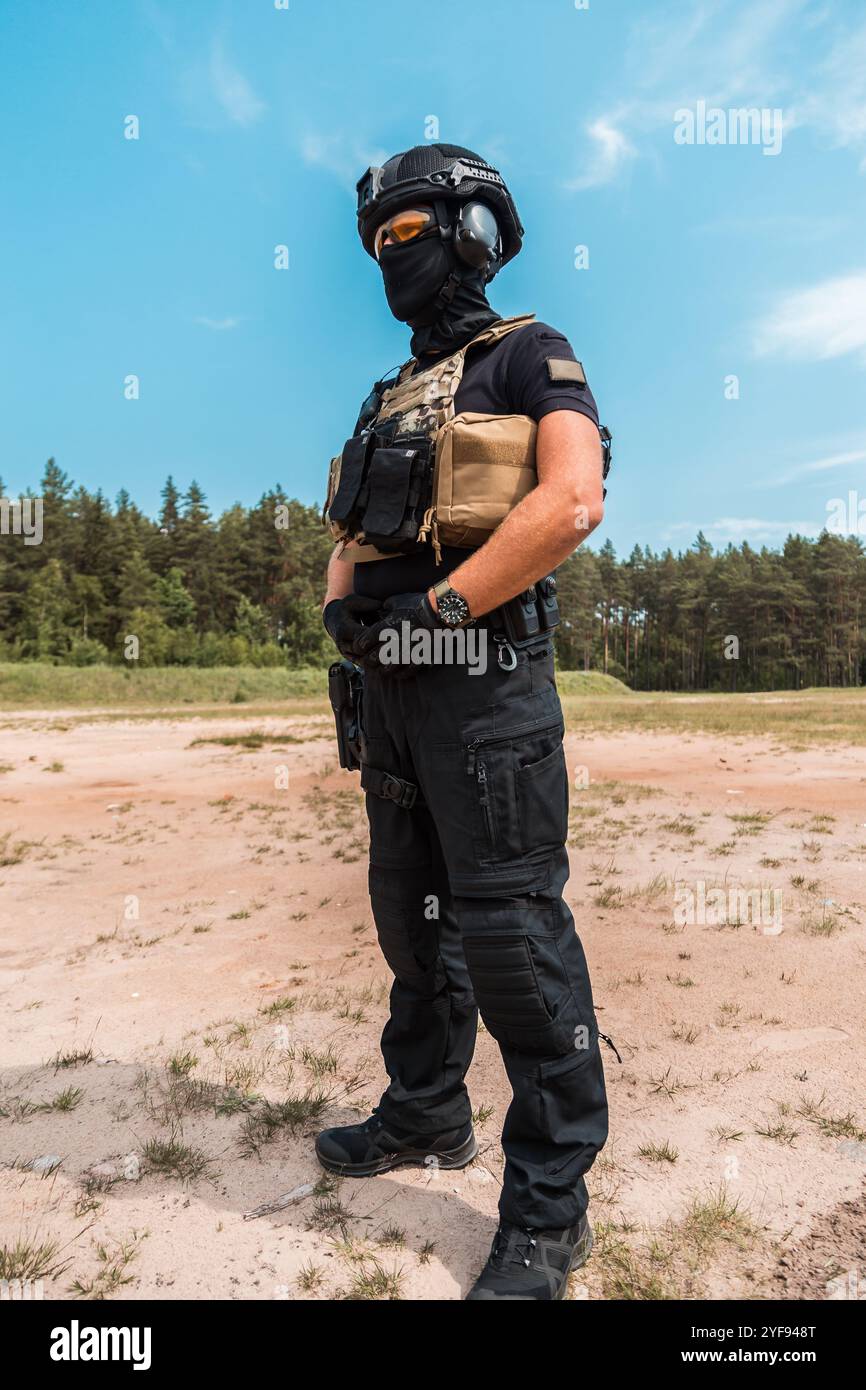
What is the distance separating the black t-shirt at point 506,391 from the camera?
225 cm

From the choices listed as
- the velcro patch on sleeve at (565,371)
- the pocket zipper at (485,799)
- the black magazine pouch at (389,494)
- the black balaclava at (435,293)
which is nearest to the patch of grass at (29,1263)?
the pocket zipper at (485,799)

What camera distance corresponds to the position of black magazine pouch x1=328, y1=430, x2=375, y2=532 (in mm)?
2520

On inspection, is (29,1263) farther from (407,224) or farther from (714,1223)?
(407,224)

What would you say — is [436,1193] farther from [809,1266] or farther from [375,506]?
[375,506]

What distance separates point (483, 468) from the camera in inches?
89.6

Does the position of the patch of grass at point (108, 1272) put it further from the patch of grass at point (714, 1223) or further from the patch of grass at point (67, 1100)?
the patch of grass at point (714, 1223)

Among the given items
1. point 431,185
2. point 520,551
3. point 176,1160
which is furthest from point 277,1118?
point 431,185

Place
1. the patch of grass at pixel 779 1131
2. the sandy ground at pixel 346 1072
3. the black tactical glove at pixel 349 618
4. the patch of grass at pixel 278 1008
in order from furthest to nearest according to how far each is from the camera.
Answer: the patch of grass at pixel 278 1008 < the patch of grass at pixel 779 1131 < the black tactical glove at pixel 349 618 < the sandy ground at pixel 346 1072

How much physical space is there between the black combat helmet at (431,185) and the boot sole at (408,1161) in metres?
3.02

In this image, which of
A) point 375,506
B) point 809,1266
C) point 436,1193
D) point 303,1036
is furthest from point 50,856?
point 809,1266

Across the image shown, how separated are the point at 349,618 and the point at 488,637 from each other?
1.67ft

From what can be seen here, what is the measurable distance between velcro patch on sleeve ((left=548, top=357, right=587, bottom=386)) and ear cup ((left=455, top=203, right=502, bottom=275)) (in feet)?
1.76
